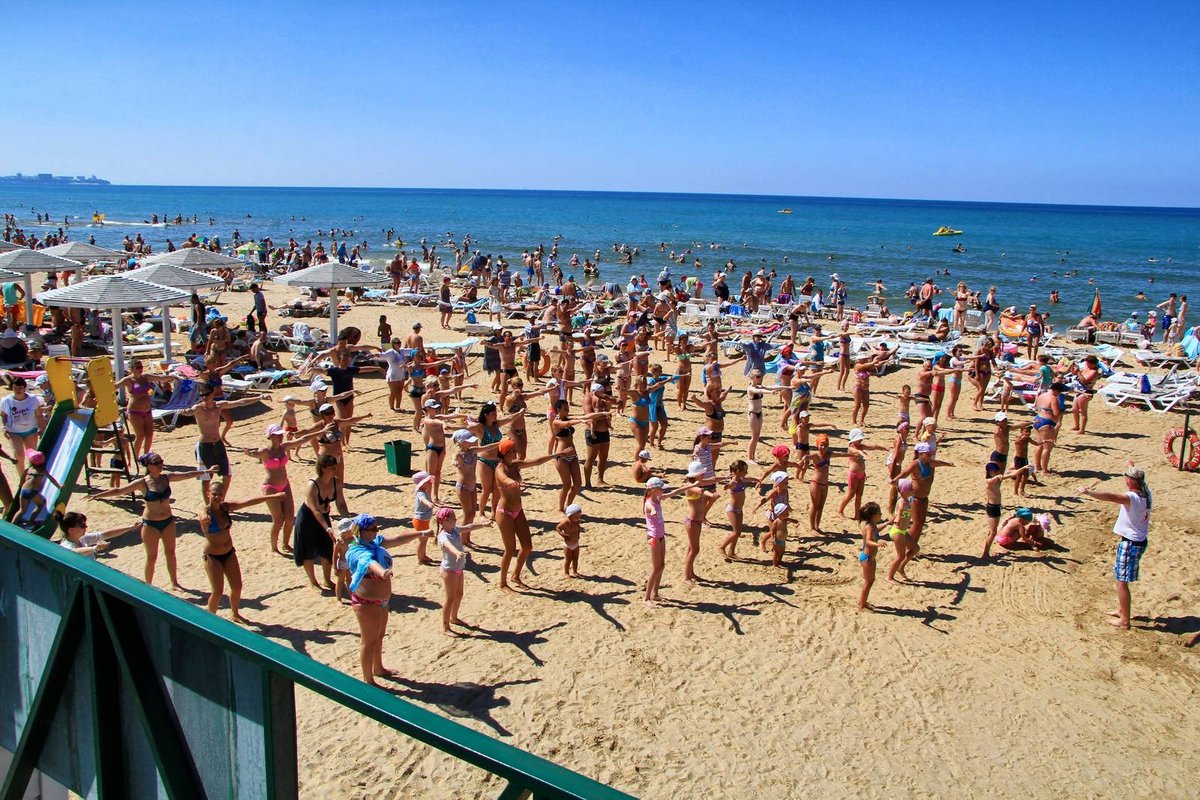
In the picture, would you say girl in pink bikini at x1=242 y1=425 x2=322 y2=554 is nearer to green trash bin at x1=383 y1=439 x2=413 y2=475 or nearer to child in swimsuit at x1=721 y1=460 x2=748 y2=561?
green trash bin at x1=383 y1=439 x2=413 y2=475

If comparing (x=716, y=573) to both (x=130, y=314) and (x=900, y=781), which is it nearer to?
(x=900, y=781)

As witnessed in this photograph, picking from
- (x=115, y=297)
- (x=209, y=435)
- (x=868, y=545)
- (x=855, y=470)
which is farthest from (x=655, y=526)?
(x=115, y=297)

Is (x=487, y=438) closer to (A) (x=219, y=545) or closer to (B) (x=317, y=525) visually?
(B) (x=317, y=525)

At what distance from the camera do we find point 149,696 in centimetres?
191

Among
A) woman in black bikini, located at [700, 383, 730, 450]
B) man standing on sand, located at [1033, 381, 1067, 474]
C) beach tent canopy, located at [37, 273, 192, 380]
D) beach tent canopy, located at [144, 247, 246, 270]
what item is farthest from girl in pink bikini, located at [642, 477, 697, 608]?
beach tent canopy, located at [144, 247, 246, 270]

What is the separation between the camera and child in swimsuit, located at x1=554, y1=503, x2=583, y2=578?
314 inches

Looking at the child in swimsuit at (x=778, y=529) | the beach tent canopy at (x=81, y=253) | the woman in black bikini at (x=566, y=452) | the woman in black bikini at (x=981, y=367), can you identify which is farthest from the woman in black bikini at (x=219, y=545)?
the beach tent canopy at (x=81, y=253)

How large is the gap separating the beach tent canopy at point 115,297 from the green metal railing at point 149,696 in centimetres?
1247

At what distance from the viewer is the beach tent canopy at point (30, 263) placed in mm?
16391

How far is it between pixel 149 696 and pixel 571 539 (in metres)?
6.43

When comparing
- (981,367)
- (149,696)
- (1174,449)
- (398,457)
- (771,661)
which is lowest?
(771,661)

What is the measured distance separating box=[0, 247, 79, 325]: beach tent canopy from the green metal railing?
17.4 metres

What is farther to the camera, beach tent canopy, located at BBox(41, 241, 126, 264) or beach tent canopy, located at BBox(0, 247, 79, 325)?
beach tent canopy, located at BBox(41, 241, 126, 264)

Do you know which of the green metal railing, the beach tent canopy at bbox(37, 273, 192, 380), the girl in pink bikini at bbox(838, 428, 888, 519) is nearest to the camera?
the green metal railing
